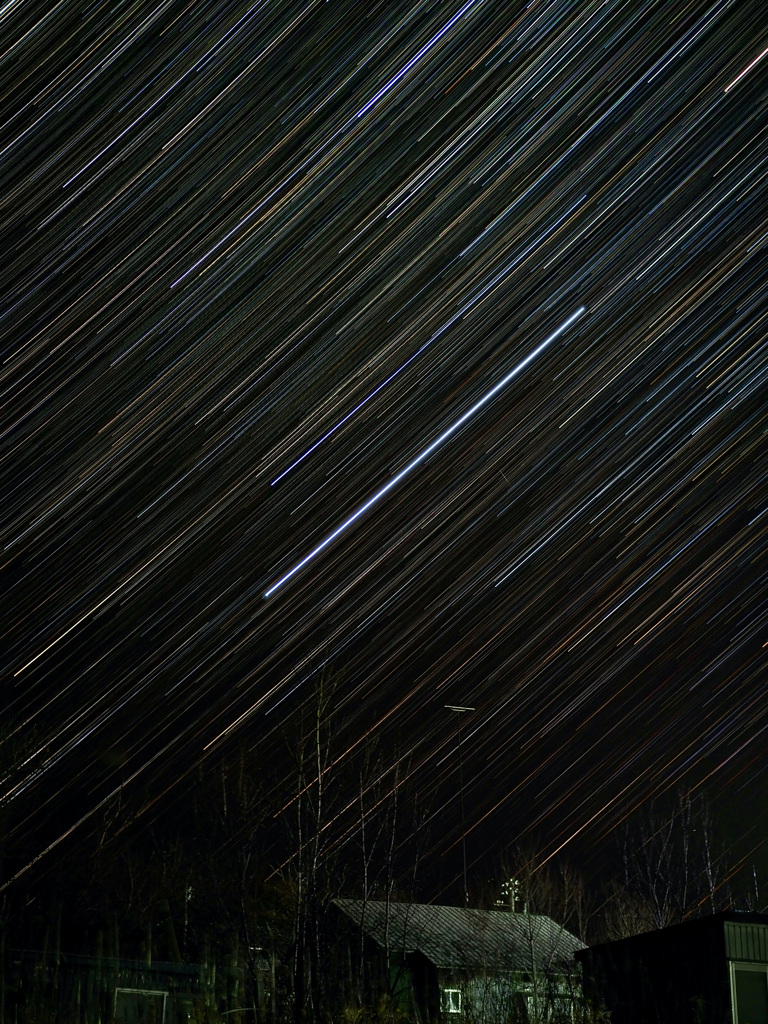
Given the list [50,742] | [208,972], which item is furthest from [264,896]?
[208,972]

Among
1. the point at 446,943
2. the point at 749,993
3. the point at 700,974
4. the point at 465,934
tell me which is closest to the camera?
the point at 749,993

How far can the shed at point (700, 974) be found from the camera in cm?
2088

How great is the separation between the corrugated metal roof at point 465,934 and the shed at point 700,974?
862cm

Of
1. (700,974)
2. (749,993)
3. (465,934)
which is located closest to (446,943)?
(465,934)

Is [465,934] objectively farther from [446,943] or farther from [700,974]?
[700,974]

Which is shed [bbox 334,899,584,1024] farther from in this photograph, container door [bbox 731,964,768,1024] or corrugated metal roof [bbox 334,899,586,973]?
container door [bbox 731,964,768,1024]

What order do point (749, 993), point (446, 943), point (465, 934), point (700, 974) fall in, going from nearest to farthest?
point (749, 993), point (700, 974), point (446, 943), point (465, 934)

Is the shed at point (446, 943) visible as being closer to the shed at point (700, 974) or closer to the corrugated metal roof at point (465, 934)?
the corrugated metal roof at point (465, 934)

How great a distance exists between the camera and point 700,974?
70.8 ft

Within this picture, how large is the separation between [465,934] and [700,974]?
1642 cm

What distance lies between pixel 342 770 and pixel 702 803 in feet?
112

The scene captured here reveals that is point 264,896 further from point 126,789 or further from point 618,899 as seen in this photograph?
point 618,899

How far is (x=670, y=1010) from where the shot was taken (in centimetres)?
2217

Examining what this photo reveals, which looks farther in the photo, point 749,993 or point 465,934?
point 465,934
